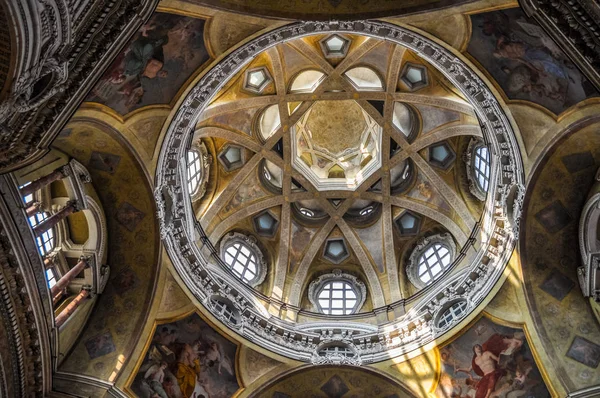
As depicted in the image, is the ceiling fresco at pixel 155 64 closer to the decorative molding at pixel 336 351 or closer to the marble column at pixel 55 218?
the marble column at pixel 55 218

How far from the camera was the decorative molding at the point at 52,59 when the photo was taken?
9047 millimetres

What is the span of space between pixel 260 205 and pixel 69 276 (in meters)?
10.8

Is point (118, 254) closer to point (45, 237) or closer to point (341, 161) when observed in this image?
point (45, 237)

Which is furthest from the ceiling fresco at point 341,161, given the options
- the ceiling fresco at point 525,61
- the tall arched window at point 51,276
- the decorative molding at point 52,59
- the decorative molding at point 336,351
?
the decorative molding at point 52,59

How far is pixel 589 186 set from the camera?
54.9 ft

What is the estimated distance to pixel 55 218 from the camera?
15375 millimetres

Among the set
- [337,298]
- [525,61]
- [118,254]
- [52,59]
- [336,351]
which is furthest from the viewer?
[337,298]

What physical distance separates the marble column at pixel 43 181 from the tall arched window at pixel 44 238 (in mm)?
990

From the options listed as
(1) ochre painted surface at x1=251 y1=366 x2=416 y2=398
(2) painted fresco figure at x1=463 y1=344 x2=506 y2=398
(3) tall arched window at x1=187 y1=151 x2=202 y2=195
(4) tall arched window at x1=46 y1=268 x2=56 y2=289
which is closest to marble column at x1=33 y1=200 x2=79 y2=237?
(4) tall arched window at x1=46 y1=268 x2=56 y2=289

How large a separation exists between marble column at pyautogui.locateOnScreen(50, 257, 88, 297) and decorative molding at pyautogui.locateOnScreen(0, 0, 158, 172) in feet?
15.0

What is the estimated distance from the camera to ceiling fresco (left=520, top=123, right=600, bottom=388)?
646 inches

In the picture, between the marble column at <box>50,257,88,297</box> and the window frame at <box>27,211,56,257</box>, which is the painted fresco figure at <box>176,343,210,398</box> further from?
the window frame at <box>27,211,56,257</box>

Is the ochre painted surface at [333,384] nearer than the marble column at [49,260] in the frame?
No


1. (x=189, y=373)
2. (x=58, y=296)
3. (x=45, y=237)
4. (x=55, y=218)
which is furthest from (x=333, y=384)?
(x=55, y=218)
